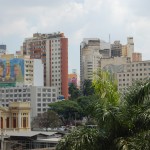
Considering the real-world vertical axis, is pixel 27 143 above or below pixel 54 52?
below

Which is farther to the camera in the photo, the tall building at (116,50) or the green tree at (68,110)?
the tall building at (116,50)

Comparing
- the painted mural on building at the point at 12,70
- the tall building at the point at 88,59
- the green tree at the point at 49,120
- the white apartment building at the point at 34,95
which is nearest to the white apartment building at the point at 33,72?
the painted mural on building at the point at 12,70

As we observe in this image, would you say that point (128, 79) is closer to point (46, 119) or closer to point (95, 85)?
point (46, 119)

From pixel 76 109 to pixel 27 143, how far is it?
58.4 metres

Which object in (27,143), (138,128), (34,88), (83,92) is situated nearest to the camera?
(138,128)

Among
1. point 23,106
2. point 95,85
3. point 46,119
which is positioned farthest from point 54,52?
point 95,85

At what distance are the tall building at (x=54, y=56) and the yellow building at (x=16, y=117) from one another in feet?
248

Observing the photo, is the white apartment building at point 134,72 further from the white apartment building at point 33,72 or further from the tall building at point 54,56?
the white apartment building at point 33,72

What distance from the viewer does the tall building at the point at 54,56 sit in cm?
14212

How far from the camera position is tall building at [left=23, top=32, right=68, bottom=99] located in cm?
14212

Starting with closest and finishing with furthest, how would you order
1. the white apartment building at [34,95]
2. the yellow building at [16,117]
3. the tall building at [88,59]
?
the yellow building at [16,117], the white apartment building at [34,95], the tall building at [88,59]

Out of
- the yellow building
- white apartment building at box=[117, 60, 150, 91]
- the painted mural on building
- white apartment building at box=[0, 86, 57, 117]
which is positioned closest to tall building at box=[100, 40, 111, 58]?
white apartment building at box=[117, 60, 150, 91]

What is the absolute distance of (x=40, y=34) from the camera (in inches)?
6176

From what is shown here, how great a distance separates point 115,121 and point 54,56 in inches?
5311
